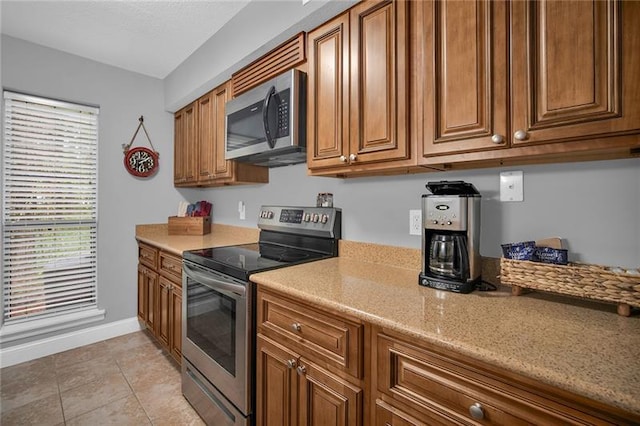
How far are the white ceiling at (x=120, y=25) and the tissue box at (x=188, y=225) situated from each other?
1479mm

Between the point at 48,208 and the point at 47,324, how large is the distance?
0.98 metres

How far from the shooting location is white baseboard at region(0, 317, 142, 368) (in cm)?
230

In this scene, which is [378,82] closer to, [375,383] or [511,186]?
[511,186]

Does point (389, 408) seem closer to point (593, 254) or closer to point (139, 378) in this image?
point (593, 254)

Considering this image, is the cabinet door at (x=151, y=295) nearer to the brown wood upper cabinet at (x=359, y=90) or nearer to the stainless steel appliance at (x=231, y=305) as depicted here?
the stainless steel appliance at (x=231, y=305)

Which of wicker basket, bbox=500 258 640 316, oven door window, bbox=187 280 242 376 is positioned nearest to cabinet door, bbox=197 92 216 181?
oven door window, bbox=187 280 242 376

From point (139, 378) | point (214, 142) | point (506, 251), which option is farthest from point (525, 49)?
point (139, 378)

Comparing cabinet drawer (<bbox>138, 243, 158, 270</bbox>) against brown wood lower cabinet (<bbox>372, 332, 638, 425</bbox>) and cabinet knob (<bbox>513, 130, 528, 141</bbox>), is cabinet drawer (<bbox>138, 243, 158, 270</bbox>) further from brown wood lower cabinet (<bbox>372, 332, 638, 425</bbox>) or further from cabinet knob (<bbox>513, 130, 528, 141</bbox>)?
cabinet knob (<bbox>513, 130, 528, 141</bbox>)

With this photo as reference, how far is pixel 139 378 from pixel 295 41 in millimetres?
2510

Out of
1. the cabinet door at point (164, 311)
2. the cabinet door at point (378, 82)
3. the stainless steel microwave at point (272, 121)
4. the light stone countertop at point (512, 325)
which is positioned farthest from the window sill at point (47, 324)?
the cabinet door at point (378, 82)

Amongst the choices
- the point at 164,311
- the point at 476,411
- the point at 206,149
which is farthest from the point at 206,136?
the point at 476,411

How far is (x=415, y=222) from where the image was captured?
1479 mm

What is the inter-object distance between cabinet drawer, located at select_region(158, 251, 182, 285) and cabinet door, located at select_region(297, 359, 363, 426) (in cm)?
129

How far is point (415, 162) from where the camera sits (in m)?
1.20
